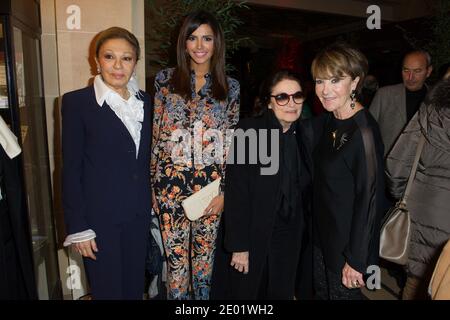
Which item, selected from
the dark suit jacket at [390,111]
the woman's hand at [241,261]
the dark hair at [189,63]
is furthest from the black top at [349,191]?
the dark suit jacket at [390,111]

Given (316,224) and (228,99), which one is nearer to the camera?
(316,224)

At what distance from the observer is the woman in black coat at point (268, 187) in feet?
6.47

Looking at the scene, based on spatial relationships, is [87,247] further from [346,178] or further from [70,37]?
[70,37]

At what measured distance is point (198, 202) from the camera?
6.66 ft

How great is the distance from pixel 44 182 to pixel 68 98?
1.13m

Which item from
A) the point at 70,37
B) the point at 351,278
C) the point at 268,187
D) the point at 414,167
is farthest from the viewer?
the point at 70,37

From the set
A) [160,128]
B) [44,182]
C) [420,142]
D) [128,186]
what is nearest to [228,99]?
[160,128]

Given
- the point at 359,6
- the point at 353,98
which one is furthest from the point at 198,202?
the point at 359,6

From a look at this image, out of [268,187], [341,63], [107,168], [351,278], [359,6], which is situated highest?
[359,6]

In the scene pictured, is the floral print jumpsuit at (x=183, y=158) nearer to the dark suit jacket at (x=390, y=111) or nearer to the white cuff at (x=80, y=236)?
the white cuff at (x=80, y=236)

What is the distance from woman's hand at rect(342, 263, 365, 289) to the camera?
1.71 meters

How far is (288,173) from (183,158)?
1.90ft
